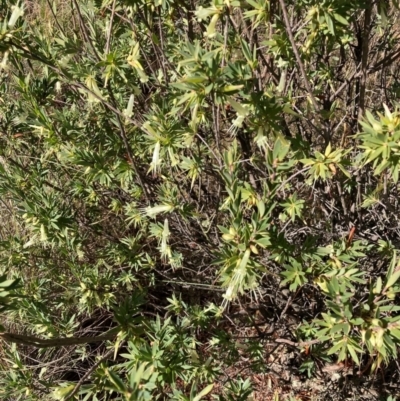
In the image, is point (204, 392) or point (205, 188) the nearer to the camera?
point (204, 392)

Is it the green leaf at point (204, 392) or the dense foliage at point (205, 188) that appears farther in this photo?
the dense foliage at point (205, 188)

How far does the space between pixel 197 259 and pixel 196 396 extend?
131cm

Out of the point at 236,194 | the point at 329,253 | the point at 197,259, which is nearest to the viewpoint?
the point at 236,194

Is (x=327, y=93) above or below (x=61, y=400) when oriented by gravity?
above

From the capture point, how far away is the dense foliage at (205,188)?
138 centimetres

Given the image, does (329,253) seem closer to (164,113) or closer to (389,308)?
(389,308)

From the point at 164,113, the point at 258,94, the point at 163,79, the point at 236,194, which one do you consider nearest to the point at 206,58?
the point at 258,94

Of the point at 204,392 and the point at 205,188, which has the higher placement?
the point at 204,392

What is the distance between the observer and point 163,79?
194 centimetres

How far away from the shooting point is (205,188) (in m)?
2.30

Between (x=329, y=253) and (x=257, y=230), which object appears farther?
(x=329, y=253)

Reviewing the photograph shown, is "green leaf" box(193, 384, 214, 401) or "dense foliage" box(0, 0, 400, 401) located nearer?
"green leaf" box(193, 384, 214, 401)

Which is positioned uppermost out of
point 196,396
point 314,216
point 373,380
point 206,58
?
point 206,58

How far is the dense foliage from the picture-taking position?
1.38 meters
